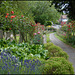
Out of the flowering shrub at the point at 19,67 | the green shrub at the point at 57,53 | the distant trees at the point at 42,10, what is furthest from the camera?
the distant trees at the point at 42,10

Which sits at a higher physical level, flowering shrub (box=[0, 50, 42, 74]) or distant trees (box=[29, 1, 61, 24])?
Answer: distant trees (box=[29, 1, 61, 24])

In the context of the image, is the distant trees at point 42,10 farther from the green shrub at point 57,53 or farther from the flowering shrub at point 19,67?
the flowering shrub at point 19,67

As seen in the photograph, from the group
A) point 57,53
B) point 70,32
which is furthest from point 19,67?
point 70,32

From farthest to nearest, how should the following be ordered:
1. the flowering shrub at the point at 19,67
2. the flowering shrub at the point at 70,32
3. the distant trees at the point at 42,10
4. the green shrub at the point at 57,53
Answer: the distant trees at the point at 42,10, the flowering shrub at the point at 70,32, the green shrub at the point at 57,53, the flowering shrub at the point at 19,67

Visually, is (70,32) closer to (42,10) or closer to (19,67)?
(19,67)

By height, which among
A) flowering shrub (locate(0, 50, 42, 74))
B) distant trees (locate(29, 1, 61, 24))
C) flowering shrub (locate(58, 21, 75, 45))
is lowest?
flowering shrub (locate(0, 50, 42, 74))

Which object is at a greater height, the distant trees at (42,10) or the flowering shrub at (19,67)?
the distant trees at (42,10)

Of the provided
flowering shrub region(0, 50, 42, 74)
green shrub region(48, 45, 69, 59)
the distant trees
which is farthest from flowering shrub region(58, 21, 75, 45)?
the distant trees

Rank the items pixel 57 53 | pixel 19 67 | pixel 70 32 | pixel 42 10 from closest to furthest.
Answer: pixel 19 67
pixel 57 53
pixel 70 32
pixel 42 10

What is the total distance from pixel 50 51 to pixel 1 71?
243 cm

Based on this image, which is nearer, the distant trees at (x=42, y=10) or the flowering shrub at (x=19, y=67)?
the flowering shrub at (x=19, y=67)

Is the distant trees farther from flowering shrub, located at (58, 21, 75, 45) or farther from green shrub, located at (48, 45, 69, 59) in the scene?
green shrub, located at (48, 45, 69, 59)

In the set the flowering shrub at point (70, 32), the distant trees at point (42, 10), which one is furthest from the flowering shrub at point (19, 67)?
the distant trees at point (42, 10)

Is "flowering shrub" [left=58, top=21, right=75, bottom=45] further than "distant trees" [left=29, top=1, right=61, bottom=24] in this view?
No
